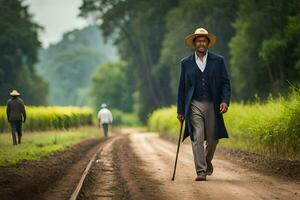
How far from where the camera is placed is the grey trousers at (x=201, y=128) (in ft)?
37.1

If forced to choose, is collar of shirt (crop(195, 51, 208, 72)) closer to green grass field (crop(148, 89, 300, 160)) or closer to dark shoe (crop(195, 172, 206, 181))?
dark shoe (crop(195, 172, 206, 181))

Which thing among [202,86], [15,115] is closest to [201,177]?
[202,86]

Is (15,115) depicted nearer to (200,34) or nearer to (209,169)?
(209,169)

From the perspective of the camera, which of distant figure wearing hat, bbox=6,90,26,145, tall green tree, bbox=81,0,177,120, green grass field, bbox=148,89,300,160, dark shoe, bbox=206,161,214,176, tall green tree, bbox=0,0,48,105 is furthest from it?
tall green tree, bbox=81,0,177,120

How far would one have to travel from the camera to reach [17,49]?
53.9 metres

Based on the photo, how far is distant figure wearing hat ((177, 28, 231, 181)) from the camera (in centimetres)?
1139

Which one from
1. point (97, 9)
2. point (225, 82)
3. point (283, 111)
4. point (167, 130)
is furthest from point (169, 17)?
point (225, 82)

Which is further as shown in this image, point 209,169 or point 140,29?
point 140,29

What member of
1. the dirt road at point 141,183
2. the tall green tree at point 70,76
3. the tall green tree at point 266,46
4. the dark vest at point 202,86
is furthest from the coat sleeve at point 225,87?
the tall green tree at point 70,76

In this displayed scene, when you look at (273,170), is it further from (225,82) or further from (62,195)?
(62,195)

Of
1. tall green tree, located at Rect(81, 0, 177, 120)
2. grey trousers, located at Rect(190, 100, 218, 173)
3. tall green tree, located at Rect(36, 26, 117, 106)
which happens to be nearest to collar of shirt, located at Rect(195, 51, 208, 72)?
grey trousers, located at Rect(190, 100, 218, 173)

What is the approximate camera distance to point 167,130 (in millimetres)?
41375

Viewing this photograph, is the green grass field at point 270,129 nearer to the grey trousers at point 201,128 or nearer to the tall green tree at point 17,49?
the grey trousers at point 201,128

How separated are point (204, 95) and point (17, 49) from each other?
1749 inches
